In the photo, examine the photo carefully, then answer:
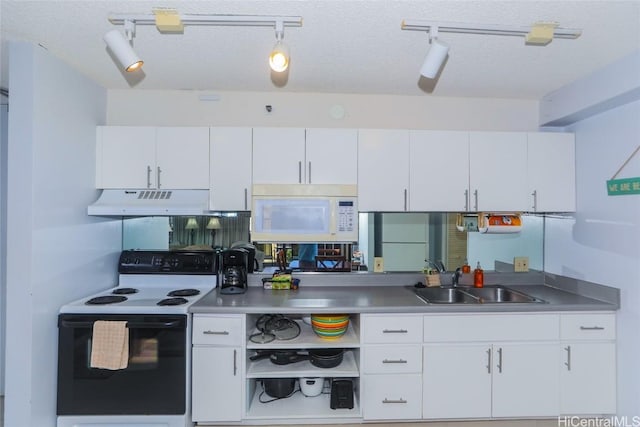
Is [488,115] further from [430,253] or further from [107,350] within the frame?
[107,350]

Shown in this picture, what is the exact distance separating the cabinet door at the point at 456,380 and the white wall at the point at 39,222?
2310 mm

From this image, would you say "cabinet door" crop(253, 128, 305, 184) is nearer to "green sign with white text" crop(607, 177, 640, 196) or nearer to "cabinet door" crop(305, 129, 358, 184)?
"cabinet door" crop(305, 129, 358, 184)

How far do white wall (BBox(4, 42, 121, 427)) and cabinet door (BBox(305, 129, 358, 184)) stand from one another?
156 cm

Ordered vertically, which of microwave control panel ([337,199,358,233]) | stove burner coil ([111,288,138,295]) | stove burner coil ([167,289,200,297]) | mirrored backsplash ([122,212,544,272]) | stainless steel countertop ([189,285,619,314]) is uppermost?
microwave control panel ([337,199,358,233])

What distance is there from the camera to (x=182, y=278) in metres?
2.51

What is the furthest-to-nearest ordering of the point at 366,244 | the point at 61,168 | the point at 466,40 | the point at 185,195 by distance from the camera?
the point at 366,244 → the point at 185,195 → the point at 61,168 → the point at 466,40

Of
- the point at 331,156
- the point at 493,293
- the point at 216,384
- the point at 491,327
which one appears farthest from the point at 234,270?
the point at 493,293

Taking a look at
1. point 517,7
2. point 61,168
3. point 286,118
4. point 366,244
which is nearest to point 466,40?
point 517,7

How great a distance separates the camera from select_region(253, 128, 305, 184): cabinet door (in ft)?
7.59

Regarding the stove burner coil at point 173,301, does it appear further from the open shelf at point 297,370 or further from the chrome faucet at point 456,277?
the chrome faucet at point 456,277

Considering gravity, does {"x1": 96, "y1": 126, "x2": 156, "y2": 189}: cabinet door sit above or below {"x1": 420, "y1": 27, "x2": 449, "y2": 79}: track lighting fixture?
below

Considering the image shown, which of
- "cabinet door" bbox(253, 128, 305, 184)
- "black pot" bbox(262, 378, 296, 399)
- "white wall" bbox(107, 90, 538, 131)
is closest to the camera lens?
"black pot" bbox(262, 378, 296, 399)

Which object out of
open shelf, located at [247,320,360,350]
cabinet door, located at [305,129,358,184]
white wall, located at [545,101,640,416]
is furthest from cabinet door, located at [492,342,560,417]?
cabinet door, located at [305,129,358,184]

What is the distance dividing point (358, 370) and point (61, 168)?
7.52 ft
